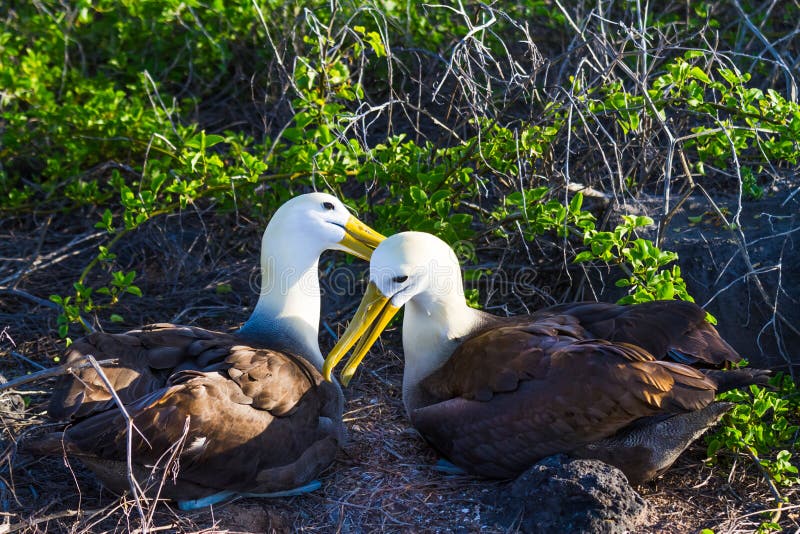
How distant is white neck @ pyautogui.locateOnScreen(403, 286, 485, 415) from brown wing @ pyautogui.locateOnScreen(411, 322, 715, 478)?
24 cm

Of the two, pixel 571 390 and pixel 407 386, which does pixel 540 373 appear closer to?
pixel 571 390

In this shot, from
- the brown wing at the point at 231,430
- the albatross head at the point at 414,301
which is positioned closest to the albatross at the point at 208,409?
the brown wing at the point at 231,430

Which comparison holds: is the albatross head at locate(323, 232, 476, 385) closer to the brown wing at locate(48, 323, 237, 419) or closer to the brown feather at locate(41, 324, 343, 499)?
the brown feather at locate(41, 324, 343, 499)

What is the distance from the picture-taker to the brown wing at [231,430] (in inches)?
168

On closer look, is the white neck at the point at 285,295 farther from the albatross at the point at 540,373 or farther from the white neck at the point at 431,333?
the white neck at the point at 431,333

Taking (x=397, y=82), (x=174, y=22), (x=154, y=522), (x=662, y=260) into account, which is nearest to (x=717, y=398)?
(x=662, y=260)

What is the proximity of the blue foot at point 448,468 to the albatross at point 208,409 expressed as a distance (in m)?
0.54

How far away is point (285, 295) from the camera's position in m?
5.31

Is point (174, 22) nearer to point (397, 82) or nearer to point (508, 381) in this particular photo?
point (397, 82)

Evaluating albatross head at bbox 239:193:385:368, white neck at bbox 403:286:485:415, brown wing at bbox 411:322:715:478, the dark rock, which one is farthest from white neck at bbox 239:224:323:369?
the dark rock

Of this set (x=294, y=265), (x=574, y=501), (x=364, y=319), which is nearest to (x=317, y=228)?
(x=294, y=265)

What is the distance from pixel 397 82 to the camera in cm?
767

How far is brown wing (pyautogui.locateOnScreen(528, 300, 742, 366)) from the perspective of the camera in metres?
4.80

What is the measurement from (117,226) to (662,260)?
168 inches
